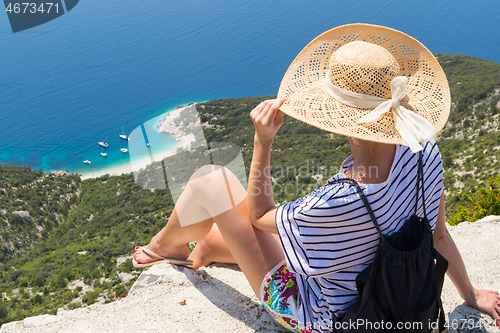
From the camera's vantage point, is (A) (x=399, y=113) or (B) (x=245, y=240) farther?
(B) (x=245, y=240)

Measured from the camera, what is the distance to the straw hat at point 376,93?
1184 mm

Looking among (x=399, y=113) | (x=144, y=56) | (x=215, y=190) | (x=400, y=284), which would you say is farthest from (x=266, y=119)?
(x=144, y=56)

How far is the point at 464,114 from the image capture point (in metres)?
21.8

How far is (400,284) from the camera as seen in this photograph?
1.23m

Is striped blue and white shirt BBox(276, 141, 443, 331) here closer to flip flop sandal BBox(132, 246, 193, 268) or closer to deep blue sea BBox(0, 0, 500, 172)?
flip flop sandal BBox(132, 246, 193, 268)

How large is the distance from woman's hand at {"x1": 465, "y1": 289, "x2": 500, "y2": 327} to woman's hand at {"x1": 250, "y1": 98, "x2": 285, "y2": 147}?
1.13 m

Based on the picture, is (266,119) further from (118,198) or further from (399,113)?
(118,198)

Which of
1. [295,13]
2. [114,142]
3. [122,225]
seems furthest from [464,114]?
[295,13]

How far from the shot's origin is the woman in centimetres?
120

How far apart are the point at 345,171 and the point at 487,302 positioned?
1.00 m

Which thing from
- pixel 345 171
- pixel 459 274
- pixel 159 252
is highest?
pixel 345 171

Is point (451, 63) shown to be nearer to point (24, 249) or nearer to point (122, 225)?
point (122, 225)

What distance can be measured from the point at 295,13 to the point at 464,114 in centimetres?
3176

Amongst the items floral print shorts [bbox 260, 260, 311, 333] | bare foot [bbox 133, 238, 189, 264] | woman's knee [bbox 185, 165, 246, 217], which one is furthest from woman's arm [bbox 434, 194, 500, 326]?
bare foot [bbox 133, 238, 189, 264]
